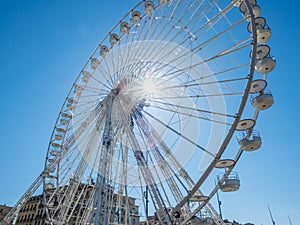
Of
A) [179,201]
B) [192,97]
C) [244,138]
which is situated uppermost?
[192,97]

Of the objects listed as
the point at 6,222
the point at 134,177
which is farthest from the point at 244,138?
the point at 6,222

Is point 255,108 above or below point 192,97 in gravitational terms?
Result: below

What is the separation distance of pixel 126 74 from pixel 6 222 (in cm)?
1535

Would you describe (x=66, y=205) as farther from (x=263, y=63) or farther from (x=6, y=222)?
(x=263, y=63)

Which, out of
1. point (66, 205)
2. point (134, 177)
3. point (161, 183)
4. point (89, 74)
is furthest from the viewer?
point (89, 74)

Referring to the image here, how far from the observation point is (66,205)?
16000 millimetres

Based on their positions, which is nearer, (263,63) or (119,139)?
(263,63)

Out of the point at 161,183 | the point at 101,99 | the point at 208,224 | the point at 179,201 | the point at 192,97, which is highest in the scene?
the point at 101,99

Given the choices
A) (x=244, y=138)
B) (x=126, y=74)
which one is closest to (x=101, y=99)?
(x=126, y=74)

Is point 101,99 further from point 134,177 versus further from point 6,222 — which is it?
point 6,222

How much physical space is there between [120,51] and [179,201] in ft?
31.9

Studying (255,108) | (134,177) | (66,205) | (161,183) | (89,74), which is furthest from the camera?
(89,74)

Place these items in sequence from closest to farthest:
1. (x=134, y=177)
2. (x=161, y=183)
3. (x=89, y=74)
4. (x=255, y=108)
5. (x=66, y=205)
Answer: (x=255, y=108)
(x=161, y=183)
(x=134, y=177)
(x=66, y=205)
(x=89, y=74)

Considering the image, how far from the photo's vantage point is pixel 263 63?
12.2m
